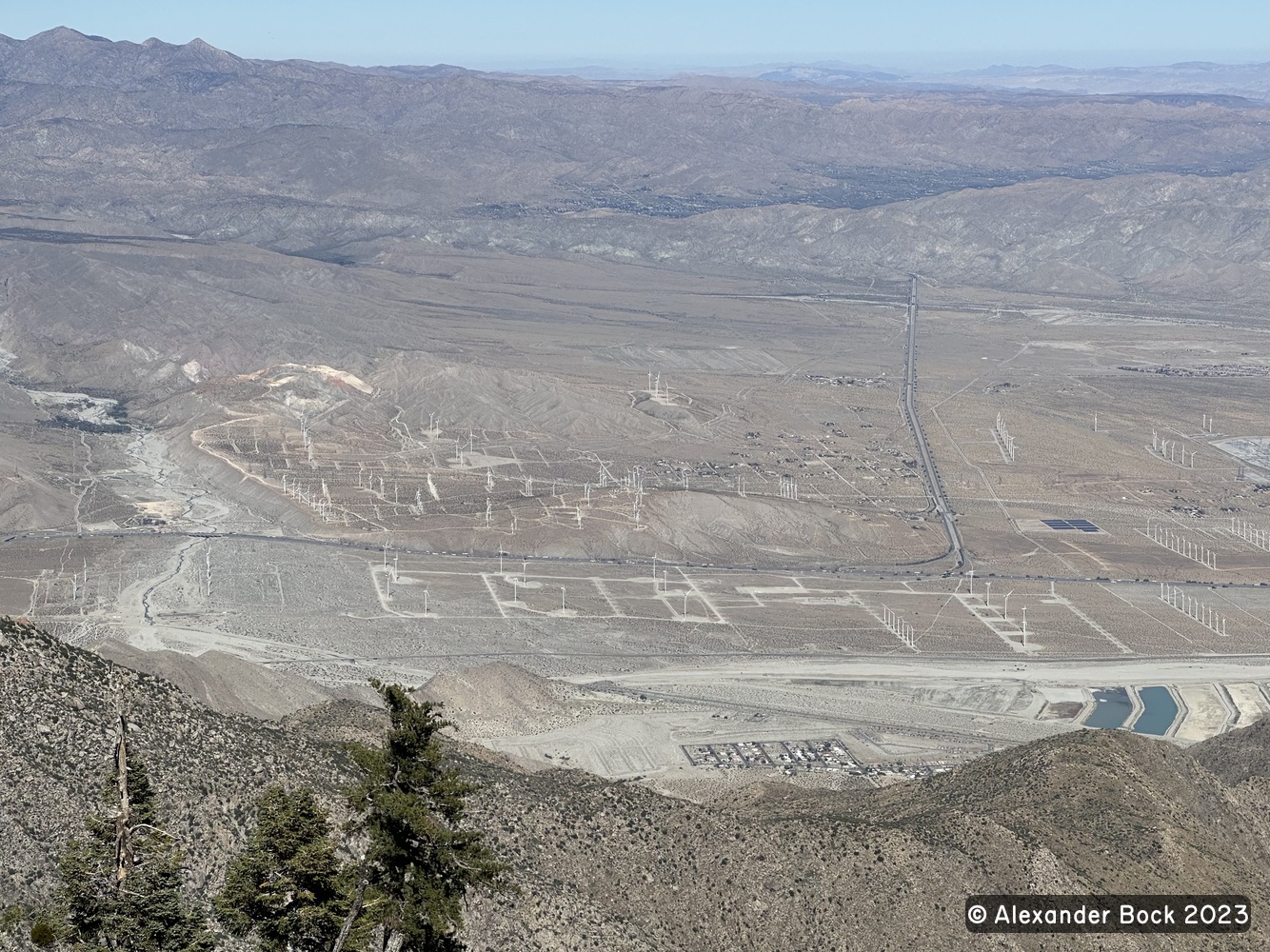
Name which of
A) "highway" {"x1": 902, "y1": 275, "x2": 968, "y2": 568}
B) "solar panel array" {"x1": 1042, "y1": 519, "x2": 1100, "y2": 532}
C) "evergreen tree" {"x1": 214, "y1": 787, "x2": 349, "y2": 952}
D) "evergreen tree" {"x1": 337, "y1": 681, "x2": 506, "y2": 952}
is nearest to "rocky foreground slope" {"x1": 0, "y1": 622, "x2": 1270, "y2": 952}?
"evergreen tree" {"x1": 214, "y1": 787, "x2": 349, "y2": 952}

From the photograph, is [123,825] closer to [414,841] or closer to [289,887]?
[289,887]

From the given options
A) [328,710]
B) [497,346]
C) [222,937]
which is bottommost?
[497,346]

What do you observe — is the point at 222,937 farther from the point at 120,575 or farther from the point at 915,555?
the point at 915,555

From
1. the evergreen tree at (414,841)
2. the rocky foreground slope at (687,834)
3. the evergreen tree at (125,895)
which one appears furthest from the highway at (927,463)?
the evergreen tree at (125,895)

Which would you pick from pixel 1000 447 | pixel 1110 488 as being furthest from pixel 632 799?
pixel 1000 447

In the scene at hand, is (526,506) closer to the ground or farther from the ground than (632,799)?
closer to the ground

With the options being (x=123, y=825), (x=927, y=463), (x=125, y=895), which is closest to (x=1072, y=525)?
(x=927, y=463)

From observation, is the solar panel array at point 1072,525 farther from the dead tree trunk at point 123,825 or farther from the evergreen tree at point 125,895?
the dead tree trunk at point 123,825
